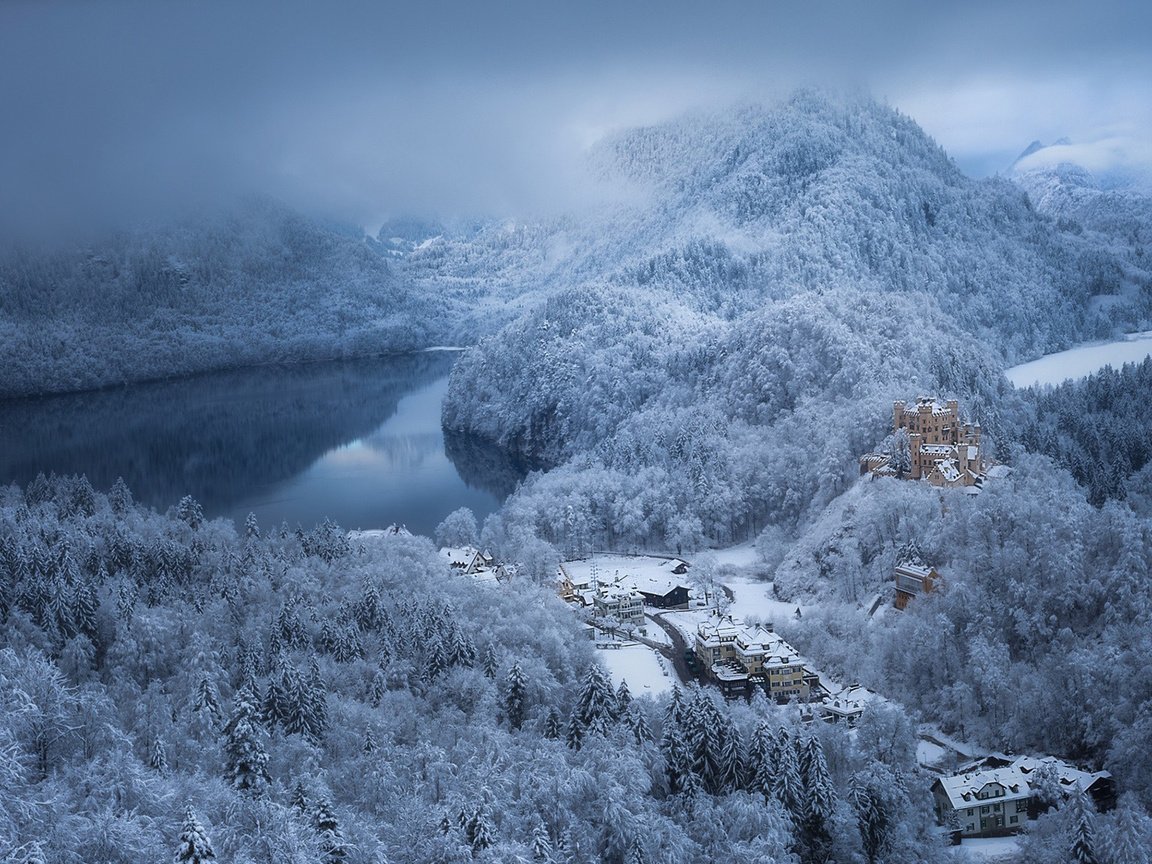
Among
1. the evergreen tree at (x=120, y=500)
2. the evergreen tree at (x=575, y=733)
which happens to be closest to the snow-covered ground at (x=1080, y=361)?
the evergreen tree at (x=575, y=733)

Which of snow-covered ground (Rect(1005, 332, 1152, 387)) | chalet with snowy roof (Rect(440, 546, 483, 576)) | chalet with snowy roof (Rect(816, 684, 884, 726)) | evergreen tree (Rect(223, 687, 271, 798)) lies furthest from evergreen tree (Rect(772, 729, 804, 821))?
snow-covered ground (Rect(1005, 332, 1152, 387))

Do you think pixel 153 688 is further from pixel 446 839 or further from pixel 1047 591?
pixel 1047 591

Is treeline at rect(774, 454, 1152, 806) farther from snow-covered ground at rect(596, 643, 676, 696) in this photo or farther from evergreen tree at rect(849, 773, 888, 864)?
evergreen tree at rect(849, 773, 888, 864)

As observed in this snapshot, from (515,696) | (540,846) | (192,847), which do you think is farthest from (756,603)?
(192,847)

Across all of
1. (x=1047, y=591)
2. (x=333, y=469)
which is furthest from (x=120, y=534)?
(x=333, y=469)

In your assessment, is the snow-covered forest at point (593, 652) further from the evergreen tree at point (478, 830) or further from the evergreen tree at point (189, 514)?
the evergreen tree at point (189, 514)

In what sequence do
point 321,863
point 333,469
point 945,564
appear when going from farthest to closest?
point 333,469
point 945,564
point 321,863

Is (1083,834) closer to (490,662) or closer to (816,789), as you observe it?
(816,789)
